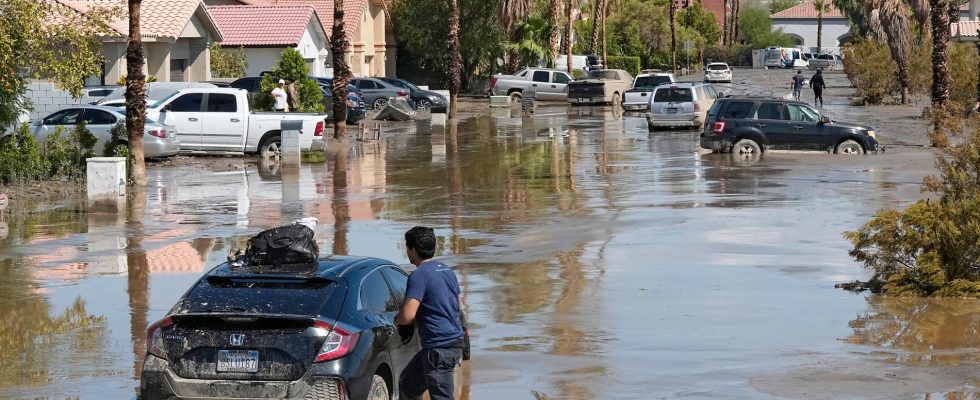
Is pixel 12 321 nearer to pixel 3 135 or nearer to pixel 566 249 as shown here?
pixel 566 249

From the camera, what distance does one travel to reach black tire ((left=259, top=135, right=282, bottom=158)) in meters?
31.8

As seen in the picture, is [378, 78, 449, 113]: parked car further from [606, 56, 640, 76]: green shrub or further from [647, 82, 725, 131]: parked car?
[606, 56, 640, 76]: green shrub

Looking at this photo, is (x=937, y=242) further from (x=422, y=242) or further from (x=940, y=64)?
(x=940, y=64)

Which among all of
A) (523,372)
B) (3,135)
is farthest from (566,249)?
(3,135)

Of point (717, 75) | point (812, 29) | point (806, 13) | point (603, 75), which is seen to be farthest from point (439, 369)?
point (812, 29)

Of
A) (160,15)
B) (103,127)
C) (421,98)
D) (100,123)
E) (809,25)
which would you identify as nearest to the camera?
(103,127)

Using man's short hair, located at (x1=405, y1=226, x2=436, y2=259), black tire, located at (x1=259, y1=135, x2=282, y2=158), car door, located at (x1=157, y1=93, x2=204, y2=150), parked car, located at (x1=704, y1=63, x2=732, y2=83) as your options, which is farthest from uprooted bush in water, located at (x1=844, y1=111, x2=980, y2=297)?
parked car, located at (x1=704, y1=63, x2=732, y2=83)

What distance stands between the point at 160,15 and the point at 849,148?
24687mm

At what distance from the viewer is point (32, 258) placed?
57.7 feet

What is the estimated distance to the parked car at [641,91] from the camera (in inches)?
2170

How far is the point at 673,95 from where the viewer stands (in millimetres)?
43188

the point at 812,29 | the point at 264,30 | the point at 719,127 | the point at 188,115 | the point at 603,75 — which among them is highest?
the point at 812,29

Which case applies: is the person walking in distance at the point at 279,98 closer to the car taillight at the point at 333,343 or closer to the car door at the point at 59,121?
the car door at the point at 59,121

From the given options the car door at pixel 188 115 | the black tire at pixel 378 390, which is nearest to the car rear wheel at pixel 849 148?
the car door at pixel 188 115
